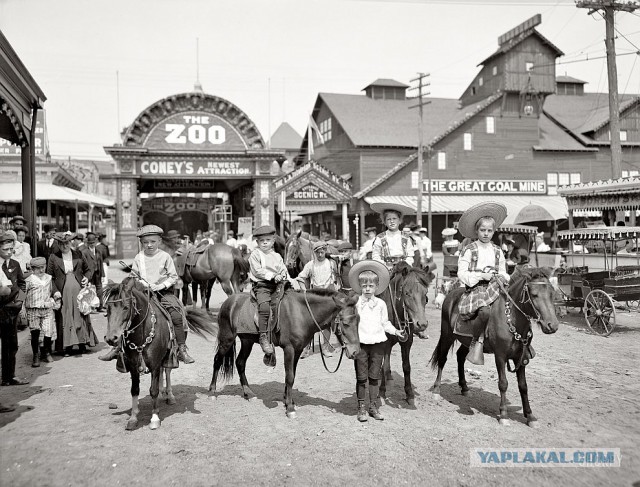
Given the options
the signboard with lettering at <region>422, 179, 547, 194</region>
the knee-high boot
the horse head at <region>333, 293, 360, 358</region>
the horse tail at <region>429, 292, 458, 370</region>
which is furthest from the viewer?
the signboard with lettering at <region>422, 179, 547, 194</region>

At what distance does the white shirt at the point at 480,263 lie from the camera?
6.17 metres

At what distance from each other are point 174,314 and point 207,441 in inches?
66.2

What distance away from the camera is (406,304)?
236 inches

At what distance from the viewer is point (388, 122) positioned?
40500 mm

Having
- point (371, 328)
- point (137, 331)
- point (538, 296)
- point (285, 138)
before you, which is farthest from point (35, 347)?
point (285, 138)

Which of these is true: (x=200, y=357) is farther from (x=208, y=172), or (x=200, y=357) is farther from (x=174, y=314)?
(x=208, y=172)

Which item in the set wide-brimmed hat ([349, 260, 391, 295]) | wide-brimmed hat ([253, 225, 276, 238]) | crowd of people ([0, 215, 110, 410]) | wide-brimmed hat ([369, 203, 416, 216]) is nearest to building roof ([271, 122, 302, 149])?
crowd of people ([0, 215, 110, 410])

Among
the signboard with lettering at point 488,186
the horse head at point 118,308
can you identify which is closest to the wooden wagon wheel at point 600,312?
the horse head at point 118,308

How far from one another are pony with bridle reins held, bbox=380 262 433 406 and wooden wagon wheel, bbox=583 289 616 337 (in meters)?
5.84

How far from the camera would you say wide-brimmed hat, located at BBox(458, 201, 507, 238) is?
642 centimetres

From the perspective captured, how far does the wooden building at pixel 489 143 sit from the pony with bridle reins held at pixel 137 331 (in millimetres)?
29988

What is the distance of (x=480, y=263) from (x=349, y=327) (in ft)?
5.95

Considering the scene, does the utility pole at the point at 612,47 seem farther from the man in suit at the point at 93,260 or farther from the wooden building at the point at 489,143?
the wooden building at the point at 489,143

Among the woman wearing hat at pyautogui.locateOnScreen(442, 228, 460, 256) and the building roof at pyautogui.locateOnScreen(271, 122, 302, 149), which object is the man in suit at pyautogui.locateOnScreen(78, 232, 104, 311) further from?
the building roof at pyautogui.locateOnScreen(271, 122, 302, 149)
